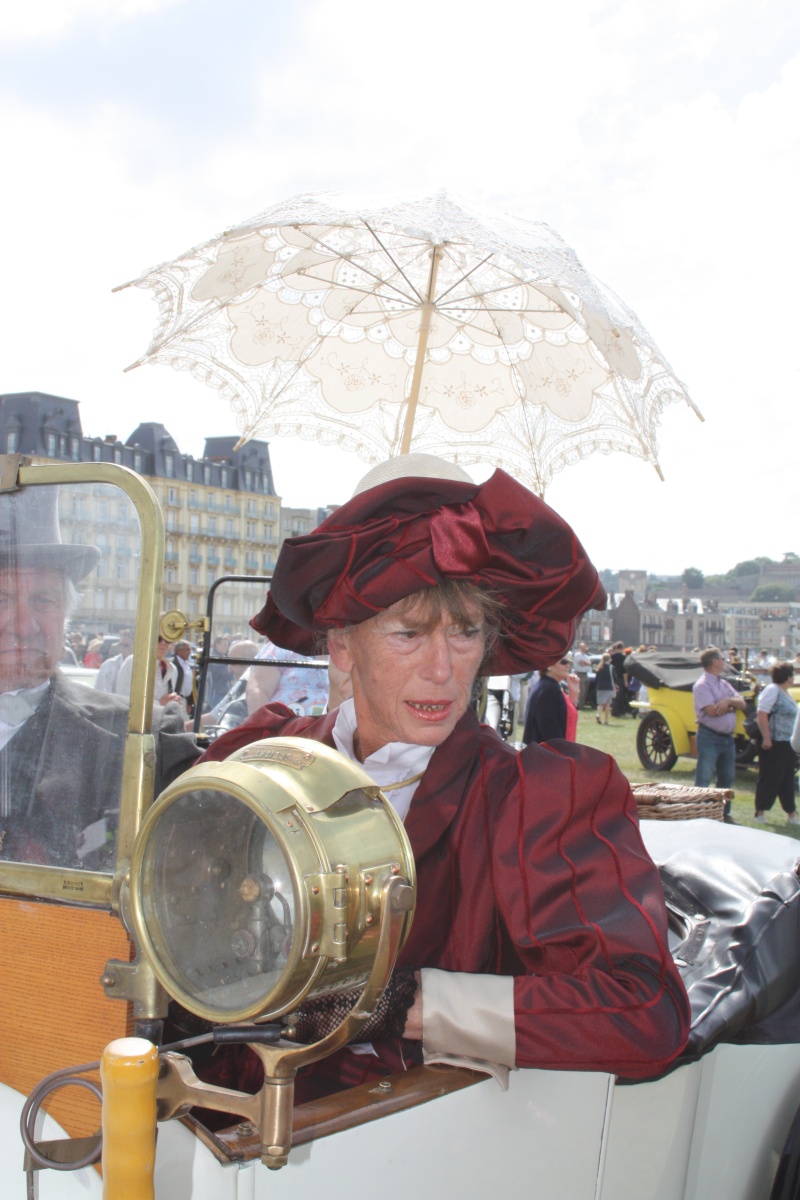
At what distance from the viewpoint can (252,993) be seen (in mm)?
938

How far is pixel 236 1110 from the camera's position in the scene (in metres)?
0.97

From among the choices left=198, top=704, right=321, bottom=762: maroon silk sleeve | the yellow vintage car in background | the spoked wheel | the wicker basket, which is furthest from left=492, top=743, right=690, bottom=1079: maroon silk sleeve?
the spoked wheel

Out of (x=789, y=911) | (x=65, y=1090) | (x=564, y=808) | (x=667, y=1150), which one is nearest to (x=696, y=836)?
(x=789, y=911)

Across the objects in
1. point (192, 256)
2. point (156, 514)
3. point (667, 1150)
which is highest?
point (192, 256)

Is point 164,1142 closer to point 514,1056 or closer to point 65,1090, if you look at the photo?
point 65,1090

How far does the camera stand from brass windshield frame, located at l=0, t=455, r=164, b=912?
1.21m

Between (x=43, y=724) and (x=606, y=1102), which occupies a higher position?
(x=43, y=724)

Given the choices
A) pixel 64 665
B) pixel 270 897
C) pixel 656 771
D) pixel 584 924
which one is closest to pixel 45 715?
pixel 64 665

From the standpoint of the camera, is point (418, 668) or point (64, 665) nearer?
point (64, 665)

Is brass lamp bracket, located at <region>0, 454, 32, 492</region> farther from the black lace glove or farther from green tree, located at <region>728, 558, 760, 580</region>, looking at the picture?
green tree, located at <region>728, 558, 760, 580</region>

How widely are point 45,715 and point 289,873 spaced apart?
0.58m

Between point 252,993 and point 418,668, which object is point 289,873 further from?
point 418,668

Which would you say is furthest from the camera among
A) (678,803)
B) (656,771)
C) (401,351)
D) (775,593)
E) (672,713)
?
(775,593)

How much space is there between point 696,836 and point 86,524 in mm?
1747
